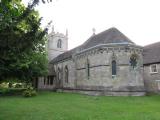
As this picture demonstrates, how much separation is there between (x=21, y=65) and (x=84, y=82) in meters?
9.76

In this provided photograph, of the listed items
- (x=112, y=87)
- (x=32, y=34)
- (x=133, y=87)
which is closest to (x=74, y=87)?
(x=112, y=87)

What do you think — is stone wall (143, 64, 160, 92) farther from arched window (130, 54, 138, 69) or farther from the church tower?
the church tower

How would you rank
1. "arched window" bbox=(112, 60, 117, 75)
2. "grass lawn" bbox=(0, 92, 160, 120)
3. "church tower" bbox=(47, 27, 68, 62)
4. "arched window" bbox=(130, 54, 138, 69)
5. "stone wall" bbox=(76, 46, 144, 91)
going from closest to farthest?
"grass lawn" bbox=(0, 92, 160, 120), "stone wall" bbox=(76, 46, 144, 91), "arched window" bbox=(112, 60, 117, 75), "arched window" bbox=(130, 54, 138, 69), "church tower" bbox=(47, 27, 68, 62)

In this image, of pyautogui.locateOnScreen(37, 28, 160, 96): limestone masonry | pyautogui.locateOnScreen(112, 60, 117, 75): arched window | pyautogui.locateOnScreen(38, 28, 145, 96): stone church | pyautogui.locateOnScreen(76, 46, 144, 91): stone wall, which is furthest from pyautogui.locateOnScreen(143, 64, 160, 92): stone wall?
pyautogui.locateOnScreen(112, 60, 117, 75): arched window

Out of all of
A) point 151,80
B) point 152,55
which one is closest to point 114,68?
point 151,80

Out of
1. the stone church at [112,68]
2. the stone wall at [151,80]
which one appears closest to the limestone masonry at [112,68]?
the stone church at [112,68]

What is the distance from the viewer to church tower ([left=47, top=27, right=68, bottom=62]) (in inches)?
1807

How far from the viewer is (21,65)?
77.9 feet

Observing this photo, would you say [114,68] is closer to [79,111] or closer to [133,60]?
[133,60]

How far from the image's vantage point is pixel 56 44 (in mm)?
46875

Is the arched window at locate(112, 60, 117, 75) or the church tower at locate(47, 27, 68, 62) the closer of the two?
the arched window at locate(112, 60, 117, 75)

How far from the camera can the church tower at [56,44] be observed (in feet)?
151

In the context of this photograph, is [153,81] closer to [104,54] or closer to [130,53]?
[130,53]

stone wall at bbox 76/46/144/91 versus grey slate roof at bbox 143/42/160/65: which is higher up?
grey slate roof at bbox 143/42/160/65
